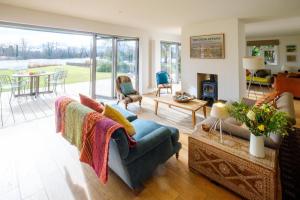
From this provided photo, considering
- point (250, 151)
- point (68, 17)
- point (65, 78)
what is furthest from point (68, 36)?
point (250, 151)

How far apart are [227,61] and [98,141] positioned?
4473 millimetres

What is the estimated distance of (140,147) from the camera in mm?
1946

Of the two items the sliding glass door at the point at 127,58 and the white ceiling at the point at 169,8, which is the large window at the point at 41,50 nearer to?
the white ceiling at the point at 169,8

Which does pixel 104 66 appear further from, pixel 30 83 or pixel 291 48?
pixel 291 48

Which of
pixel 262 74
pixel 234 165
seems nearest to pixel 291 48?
pixel 262 74

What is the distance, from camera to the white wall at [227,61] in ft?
16.0

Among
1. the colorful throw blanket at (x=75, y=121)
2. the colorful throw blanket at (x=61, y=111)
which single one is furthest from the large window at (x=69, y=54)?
the colorful throw blanket at (x=75, y=121)

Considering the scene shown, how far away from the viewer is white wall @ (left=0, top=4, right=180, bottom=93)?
154 inches

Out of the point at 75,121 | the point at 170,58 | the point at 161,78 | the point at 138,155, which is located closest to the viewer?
the point at 138,155

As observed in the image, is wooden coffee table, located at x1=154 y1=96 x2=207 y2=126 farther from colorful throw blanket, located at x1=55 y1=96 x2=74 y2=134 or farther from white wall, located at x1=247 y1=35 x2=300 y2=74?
white wall, located at x1=247 y1=35 x2=300 y2=74

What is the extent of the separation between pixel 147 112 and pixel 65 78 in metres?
3.92

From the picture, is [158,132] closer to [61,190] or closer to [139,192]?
[139,192]

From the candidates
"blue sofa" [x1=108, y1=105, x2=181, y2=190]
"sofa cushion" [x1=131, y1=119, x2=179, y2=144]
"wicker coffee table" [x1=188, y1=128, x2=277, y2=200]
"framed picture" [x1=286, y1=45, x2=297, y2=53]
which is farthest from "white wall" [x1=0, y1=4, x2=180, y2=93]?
"framed picture" [x1=286, y1=45, x2=297, y2=53]

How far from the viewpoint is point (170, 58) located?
8.99 meters
